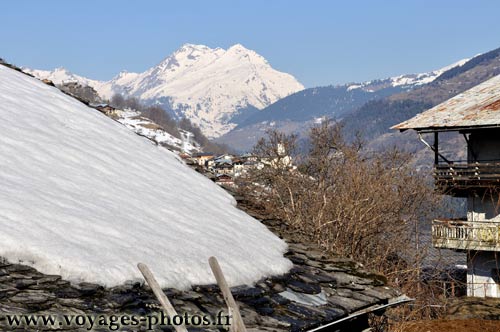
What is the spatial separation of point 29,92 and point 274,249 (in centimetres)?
435

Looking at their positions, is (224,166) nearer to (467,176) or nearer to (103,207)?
(467,176)

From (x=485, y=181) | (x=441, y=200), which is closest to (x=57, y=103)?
(x=485, y=181)

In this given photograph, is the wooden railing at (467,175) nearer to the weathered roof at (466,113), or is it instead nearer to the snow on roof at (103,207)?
the weathered roof at (466,113)

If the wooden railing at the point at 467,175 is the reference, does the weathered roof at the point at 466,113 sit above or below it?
above

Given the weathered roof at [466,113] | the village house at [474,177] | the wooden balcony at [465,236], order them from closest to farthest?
the weathered roof at [466,113], the village house at [474,177], the wooden balcony at [465,236]

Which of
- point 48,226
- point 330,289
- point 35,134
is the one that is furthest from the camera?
point 35,134

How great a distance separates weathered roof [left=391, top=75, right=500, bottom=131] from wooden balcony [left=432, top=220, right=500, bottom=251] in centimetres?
471

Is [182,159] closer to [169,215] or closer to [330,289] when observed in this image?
[169,215]

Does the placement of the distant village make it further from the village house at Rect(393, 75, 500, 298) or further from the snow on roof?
the village house at Rect(393, 75, 500, 298)

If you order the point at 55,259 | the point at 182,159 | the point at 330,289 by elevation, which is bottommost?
the point at 330,289

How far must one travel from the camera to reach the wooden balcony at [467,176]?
102 ft

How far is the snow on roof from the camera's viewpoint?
196 inches

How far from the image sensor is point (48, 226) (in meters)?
5.13

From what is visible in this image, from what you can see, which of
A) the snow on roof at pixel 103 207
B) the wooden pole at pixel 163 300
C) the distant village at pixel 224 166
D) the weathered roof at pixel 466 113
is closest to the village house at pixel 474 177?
the weathered roof at pixel 466 113
